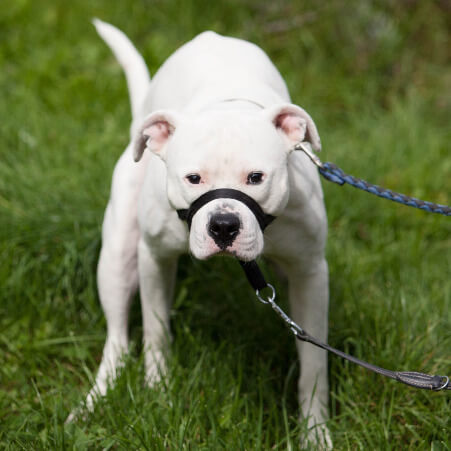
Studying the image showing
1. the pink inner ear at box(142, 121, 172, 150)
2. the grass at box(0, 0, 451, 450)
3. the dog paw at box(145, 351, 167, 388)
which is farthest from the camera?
the dog paw at box(145, 351, 167, 388)

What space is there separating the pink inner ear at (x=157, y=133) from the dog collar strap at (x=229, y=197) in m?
0.33

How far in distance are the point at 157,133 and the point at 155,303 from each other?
914 millimetres

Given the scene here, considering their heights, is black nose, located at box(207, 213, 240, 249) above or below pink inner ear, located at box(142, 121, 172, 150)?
below

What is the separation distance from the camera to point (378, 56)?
19.4 feet

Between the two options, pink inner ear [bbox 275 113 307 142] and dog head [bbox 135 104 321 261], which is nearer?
dog head [bbox 135 104 321 261]

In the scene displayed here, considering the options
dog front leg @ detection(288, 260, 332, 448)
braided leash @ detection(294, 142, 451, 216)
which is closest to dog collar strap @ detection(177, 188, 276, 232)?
braided leash @ detection(294, 142, 451, 216)

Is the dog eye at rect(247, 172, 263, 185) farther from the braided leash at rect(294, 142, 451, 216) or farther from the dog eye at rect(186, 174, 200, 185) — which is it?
the braided leash at rect(294, 142, 451, 216)

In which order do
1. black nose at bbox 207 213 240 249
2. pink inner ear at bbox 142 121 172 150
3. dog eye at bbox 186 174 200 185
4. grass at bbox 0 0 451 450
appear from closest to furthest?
black nose at bbox 207 213 240 249
dog eye at bbox 186 174 200 185
pink inner ear at bbox 142 121 172 150
grass at bbox 0 0 451 450

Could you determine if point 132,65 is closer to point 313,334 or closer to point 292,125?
point 292,125

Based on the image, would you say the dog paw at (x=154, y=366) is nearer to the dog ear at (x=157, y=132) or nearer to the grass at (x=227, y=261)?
the grass at (x=227, y=261)

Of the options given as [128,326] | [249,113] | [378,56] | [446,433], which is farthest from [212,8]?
[446,433]

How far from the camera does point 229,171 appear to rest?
227 cm

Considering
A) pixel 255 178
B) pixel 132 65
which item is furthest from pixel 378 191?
pixel 132 65

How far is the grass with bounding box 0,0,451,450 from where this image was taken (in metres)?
2.89
